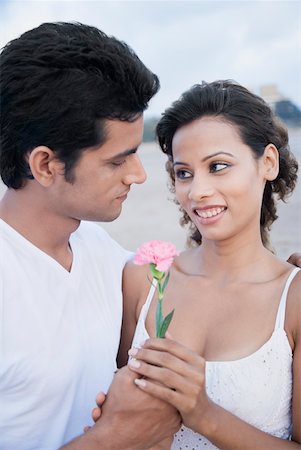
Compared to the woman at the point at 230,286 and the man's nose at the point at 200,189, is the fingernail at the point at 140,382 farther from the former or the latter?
the man's nose at the point at 200,189

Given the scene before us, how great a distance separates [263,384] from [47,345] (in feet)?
2.82

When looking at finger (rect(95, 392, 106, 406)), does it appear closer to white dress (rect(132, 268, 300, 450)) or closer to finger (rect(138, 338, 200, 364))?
finger (rect(138, 338, 200, 364))

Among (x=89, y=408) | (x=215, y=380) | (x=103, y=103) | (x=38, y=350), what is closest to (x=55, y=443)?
(x=89, y=408)

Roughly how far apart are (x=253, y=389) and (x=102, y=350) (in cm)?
62

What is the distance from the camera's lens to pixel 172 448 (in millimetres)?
2721

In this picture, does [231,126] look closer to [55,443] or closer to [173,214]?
[55,443]

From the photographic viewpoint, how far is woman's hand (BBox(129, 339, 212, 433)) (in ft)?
6.98

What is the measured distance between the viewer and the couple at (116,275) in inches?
91.3

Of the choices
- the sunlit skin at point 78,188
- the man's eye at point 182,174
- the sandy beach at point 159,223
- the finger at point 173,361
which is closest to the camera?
the finger at point 173,361

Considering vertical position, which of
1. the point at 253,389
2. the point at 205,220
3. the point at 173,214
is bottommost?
the point at 253,389

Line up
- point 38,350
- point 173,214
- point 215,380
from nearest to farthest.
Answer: point 38,350, point 215,380, point 173,214

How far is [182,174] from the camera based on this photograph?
9.20 feet

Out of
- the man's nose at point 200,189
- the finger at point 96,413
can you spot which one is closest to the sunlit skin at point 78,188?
the man's nose at point 200,189

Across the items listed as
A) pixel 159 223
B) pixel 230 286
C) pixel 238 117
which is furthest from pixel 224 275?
pixel 159 223
